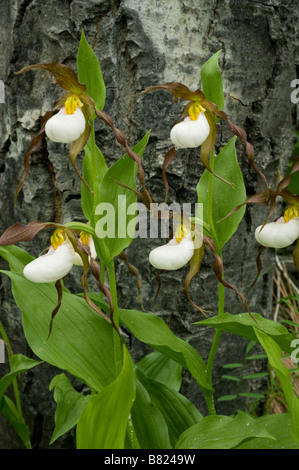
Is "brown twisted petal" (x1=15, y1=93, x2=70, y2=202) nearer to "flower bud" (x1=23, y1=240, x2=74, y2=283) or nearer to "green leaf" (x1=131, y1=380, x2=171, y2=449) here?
"flower bud" (x1=23, y1=240, x2=74, y2=283)

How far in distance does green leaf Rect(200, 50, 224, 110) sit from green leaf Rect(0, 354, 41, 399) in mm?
714

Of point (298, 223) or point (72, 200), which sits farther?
point (72, 200)

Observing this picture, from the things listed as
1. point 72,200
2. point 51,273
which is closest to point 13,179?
Result: point 72,200

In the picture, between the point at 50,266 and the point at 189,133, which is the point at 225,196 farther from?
the point at 50,266

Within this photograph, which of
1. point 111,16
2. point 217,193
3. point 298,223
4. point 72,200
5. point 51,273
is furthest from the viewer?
point 72,200

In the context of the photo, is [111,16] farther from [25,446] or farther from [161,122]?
A: [25,446]

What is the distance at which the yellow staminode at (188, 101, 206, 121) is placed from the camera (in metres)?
1.02

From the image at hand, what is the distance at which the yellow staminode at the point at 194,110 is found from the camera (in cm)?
102

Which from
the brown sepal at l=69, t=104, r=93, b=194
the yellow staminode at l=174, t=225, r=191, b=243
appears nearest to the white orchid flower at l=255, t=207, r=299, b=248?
the yellow staminode at l=174, t=225, r=191, b=243

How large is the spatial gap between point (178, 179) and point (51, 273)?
578 mm

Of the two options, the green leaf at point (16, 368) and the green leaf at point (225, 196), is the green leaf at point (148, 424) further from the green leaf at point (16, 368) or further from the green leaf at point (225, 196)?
the green leaf at point (225, 196)

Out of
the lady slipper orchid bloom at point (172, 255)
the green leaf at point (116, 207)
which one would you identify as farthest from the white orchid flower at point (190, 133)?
the lady slipper orchid bloom at point (172, 255)

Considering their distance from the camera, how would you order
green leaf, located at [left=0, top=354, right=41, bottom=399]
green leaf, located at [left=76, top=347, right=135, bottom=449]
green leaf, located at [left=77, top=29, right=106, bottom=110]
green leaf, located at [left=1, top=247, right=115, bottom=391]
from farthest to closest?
1. green leaf, located at [left=0, top=354, right=41, bottom=399]
2. green leaf, located at [left=1, top=247, right=115, bottom=391]
3. green leaf, located at [left=77, top=29, right=106, bottom=110]
4. green leaf, located at [left=76, top=347, right=135, bottom=449]
